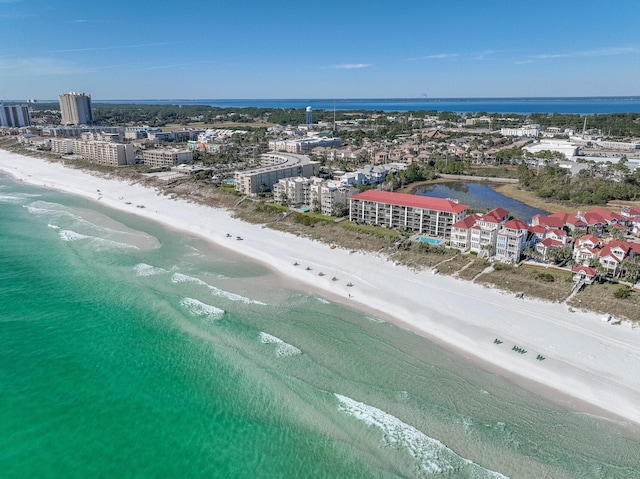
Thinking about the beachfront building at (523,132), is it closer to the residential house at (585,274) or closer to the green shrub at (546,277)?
the residential house at (585,274)

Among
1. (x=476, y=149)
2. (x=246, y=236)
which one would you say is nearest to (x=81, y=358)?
(x=246, y=236)

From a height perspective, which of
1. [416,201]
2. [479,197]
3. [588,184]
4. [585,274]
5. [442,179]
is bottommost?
[585,274]

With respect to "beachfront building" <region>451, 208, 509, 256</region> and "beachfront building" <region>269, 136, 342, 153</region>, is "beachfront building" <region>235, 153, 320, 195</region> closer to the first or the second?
"beachfront building" <region>269, 136, 342, 153</region>

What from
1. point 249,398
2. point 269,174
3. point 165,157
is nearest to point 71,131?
point 165,157

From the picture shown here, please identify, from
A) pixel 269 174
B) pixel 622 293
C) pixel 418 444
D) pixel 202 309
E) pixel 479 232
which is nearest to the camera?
pixel 418 444

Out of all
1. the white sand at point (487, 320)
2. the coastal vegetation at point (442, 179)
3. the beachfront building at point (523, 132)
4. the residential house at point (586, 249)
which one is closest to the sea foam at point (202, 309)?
the white sand at point (487, 320)

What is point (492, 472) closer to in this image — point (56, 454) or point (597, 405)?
point (597, 405)

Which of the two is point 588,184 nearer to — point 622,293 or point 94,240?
point 622,293
